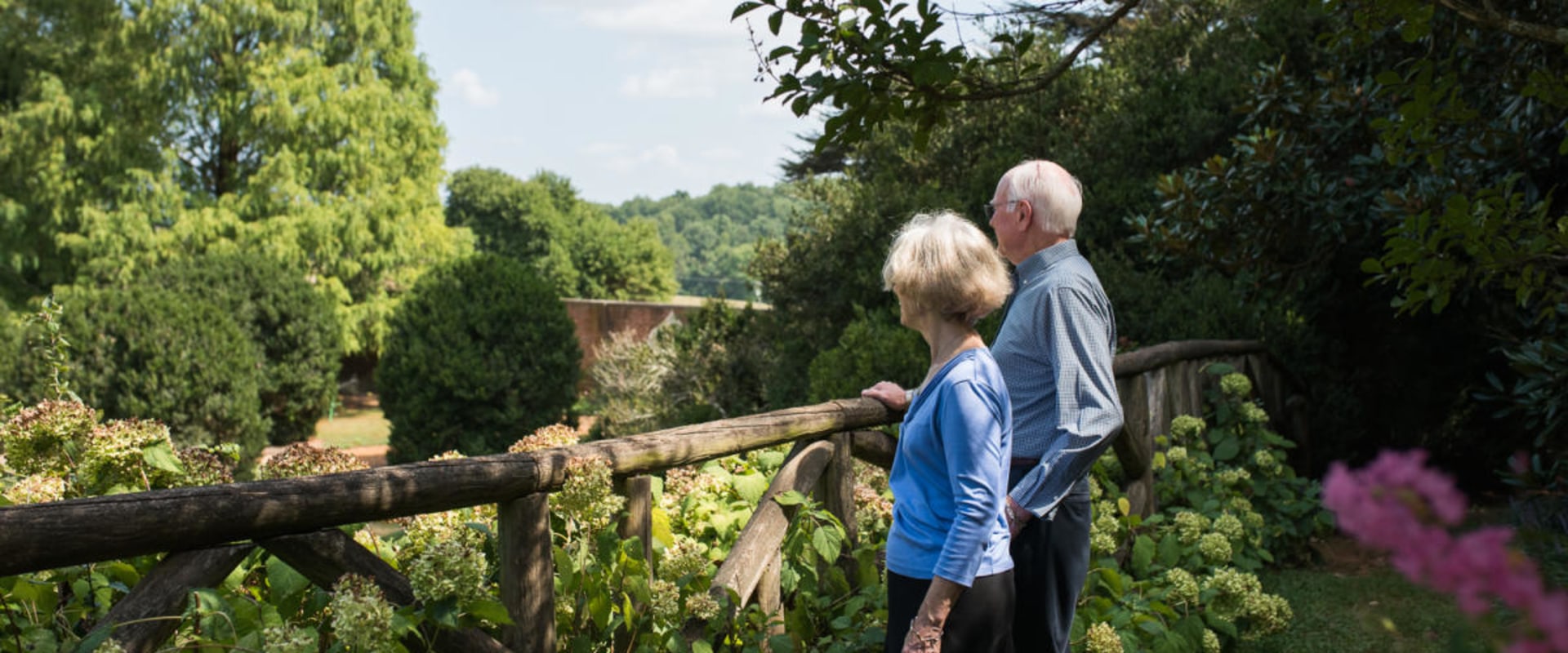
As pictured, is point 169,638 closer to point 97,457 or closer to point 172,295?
point 97,457

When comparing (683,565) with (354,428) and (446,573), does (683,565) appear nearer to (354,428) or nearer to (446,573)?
(446,573)

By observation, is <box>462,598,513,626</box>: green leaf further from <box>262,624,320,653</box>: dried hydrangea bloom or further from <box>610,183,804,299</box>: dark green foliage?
<box>610,183,804,299</box>: dark green foliage

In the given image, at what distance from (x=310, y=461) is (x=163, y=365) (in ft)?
40.5

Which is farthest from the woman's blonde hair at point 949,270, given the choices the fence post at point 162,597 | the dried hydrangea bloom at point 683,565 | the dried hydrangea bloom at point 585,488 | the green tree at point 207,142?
the green tree at point 207,142

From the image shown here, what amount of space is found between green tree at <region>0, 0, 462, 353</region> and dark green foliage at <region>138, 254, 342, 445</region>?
3939 mm

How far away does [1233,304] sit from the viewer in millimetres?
7891

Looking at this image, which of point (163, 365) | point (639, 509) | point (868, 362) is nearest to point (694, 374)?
point (868, 362)

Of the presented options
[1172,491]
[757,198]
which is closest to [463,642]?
[1172,491]

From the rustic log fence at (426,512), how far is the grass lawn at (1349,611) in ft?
7.00

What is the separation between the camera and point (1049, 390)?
103 inches

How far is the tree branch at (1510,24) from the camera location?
3.51 m

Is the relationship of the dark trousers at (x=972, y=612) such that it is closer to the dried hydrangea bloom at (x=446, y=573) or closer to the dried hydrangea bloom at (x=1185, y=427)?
the dried hydrangea bloom at (x=446, y=573)

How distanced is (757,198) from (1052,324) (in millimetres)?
116041

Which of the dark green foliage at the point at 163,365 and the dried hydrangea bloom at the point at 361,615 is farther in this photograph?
the dark green foliage at the point at 163,365
